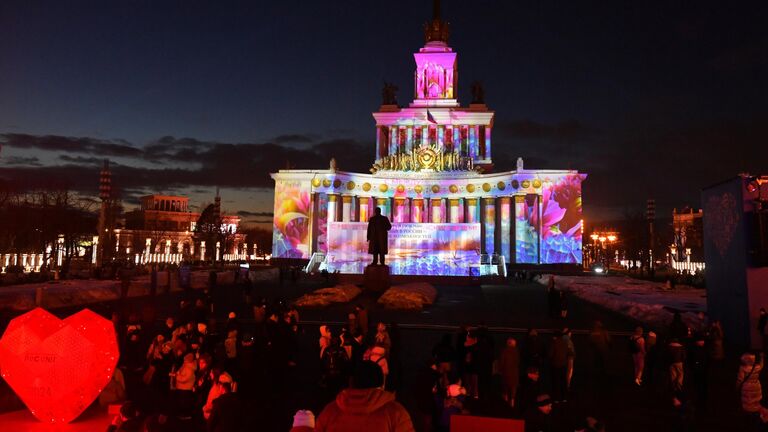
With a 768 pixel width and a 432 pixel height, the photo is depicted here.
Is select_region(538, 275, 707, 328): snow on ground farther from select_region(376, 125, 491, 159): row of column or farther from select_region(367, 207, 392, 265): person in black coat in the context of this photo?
select_region(376, 125, 491, 159): row of column

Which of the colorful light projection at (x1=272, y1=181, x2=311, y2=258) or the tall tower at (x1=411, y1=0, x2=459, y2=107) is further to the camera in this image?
the tall tower at (x1=411, y1=0, x2=459, y2=107)

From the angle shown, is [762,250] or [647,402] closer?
[647,402]

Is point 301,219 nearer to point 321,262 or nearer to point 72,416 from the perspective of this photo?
point 321,262

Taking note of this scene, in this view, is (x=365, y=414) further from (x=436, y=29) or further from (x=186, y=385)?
(x=436, y=29)

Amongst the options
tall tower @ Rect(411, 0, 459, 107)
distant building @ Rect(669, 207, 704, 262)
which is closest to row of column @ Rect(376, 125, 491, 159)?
tall tower @ Rect(411, 0, 459, 107)

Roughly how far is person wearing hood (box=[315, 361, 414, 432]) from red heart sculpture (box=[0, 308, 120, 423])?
19.9 ft

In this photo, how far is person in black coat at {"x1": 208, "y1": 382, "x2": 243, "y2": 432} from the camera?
222 inches

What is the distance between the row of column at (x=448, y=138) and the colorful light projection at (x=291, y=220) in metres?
16.5

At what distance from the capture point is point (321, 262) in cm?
4950

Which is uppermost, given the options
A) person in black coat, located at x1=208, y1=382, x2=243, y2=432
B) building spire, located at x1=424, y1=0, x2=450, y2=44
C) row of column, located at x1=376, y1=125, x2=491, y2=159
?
building spire, located at x1=424, y1=0, x2=450, y2=44

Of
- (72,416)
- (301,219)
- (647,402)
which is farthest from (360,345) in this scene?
(301,219)

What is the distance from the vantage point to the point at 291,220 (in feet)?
210

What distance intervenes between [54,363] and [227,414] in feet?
13.5

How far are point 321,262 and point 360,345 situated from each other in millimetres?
39291
